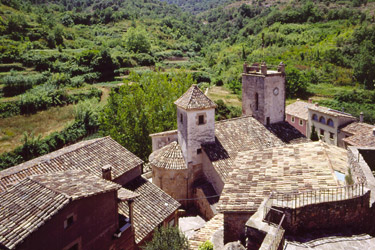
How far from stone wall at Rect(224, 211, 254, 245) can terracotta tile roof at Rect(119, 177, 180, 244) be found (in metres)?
5.59

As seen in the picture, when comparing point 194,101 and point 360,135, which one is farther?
point 360,135

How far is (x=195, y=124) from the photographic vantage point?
2117 cm

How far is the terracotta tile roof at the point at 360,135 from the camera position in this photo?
25.8 meters

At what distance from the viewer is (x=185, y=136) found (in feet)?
70.0

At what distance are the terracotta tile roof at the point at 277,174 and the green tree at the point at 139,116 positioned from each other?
1502cm

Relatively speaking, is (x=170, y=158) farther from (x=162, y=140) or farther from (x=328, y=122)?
(x=328, y=122)

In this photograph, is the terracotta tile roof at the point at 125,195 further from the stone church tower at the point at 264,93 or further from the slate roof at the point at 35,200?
the stone church tower at the point at 264,93

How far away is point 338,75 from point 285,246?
65.9 metres

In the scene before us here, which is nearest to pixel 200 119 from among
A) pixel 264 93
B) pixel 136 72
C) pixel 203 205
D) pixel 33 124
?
pixel 203 205

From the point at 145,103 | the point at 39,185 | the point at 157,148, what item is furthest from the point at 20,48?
the point at 39,185

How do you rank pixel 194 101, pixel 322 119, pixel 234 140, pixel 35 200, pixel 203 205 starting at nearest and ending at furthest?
pixel 35 200, pixel 203 205, pixel 194 101, pixel 234 140, pixel 322 119

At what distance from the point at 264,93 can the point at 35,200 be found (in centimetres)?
1968

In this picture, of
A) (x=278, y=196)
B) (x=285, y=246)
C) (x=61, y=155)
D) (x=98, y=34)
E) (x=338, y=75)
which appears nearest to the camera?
(x=285, y=246)

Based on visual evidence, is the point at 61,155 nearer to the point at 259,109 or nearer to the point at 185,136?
the point at 185,136
